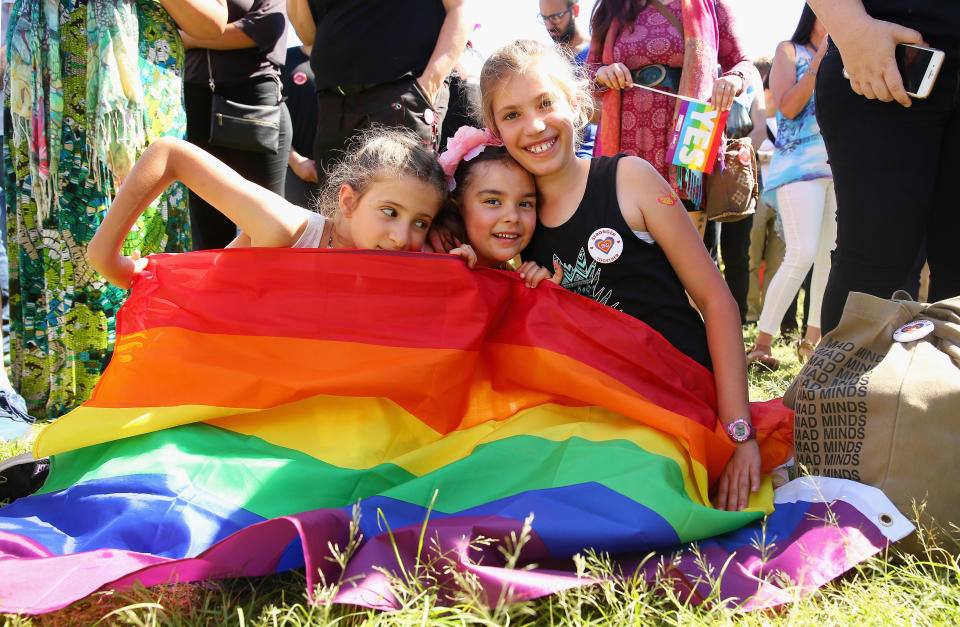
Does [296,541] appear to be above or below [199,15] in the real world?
below

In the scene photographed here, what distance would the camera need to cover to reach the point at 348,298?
1956mm

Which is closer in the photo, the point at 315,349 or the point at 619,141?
the point at 315,349

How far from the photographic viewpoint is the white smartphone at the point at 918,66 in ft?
5.74

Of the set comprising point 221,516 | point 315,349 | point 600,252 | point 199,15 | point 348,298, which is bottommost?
point 221,516

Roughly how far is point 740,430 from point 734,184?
135 centimetres

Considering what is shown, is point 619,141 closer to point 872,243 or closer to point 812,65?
point 812,65

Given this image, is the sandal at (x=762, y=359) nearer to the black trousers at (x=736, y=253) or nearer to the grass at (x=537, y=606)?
the black trousers at (x=736, y=253)

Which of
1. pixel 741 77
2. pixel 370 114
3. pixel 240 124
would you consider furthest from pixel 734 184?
pixel 240 124

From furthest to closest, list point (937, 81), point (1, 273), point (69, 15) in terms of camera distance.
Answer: point (1, 273) → point (69, 15) → point (937, 81)

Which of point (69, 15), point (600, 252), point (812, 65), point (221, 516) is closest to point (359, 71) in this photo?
point (69, 15)

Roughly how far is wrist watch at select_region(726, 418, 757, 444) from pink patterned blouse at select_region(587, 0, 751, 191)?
1338mm

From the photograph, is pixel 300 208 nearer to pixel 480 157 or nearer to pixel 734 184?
pixel 480 157

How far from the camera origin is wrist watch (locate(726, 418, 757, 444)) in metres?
1.89

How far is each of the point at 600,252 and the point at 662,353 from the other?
0.35m
